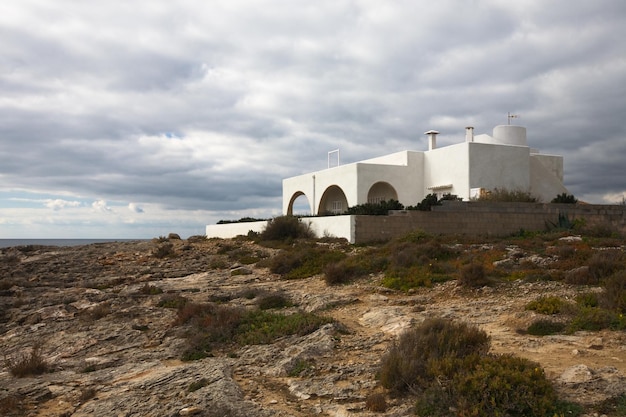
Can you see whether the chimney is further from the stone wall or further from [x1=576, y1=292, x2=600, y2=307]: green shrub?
[x1=576, y1=292, x2=600, y2=307]: green shrub

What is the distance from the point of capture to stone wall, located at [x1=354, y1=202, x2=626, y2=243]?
21.4 meters

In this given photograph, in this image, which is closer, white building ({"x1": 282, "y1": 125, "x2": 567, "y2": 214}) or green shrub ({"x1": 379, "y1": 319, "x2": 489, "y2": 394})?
green shrub ({"x1": 379, "y1": 319, "x2": 489, "y2": 394})

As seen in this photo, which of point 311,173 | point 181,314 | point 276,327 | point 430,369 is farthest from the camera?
point 311,173

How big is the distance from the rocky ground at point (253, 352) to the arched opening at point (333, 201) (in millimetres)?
17291

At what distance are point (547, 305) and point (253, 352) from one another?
524cm

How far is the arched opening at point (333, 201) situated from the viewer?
33812 mm

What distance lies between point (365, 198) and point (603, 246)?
508 inches

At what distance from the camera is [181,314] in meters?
11.6

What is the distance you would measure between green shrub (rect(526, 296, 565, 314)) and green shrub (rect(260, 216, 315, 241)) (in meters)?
15.1

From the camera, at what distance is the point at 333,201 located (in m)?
35.0

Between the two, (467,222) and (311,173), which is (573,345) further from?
(311,173)

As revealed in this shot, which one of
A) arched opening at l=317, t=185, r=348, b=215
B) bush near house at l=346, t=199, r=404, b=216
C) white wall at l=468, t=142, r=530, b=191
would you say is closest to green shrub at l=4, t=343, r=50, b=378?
bush near house at l=346, t=199, r=404, b=216

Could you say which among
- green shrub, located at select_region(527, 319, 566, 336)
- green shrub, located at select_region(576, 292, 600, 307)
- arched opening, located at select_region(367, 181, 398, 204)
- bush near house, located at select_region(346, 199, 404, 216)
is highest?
arched opening, located at select_region(367, 181, 398, 204)

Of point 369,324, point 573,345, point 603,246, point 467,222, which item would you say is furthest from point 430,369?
point 467,222
